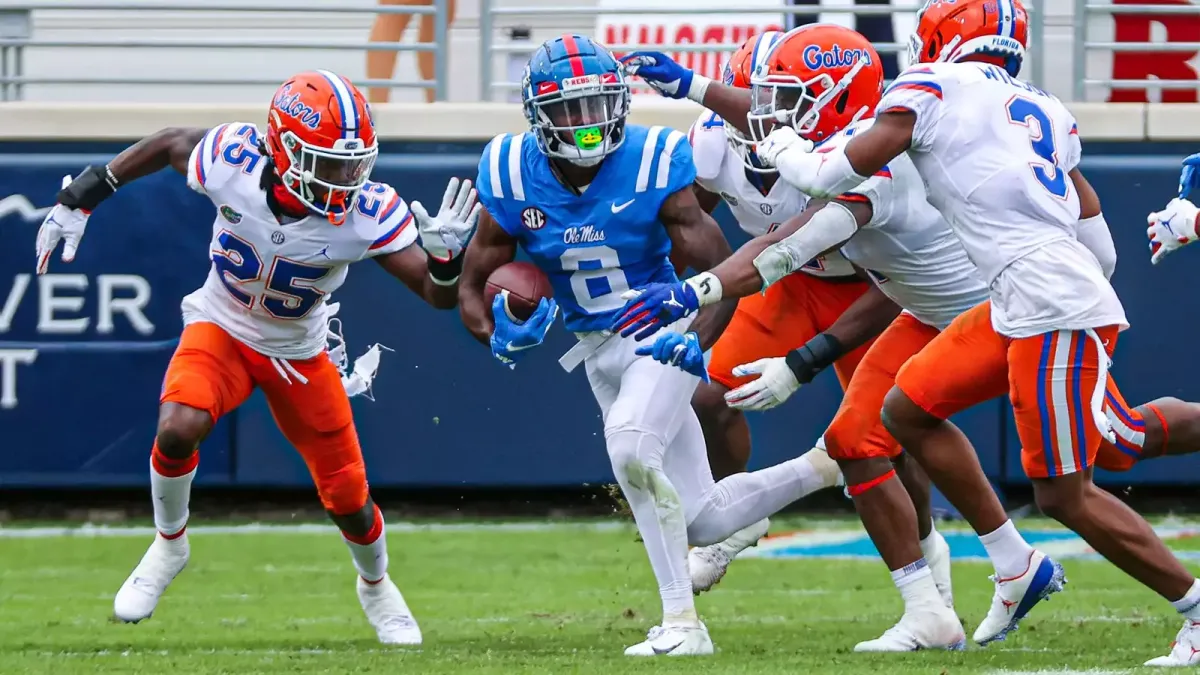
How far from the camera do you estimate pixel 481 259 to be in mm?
5160

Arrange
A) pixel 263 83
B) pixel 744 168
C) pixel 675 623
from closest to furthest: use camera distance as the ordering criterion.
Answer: pixel 675 623
pixel 744 168
pixel 263 83

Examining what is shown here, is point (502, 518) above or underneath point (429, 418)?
underneath

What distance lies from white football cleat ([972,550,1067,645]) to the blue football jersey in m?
1.24

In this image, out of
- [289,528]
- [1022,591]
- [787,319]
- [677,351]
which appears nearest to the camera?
[677,351]

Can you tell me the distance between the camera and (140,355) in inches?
310

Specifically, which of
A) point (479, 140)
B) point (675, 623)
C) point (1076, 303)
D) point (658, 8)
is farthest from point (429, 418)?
point (1076, 303)

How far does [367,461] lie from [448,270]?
9.82 ft

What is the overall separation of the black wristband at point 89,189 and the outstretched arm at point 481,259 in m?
1.24

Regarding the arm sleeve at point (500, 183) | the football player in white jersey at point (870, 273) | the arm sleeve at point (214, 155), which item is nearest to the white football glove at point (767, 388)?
the football player in white jersey at point (870, 273)

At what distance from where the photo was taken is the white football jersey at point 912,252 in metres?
4.93

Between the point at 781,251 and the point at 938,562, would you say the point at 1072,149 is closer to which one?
the point at 781,251

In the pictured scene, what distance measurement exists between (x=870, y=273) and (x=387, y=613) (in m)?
1.74

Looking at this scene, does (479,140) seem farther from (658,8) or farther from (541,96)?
(541,96)

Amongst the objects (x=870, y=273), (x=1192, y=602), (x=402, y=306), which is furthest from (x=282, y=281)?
(x=1192, y=602)
